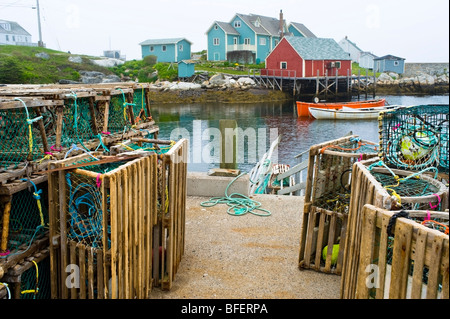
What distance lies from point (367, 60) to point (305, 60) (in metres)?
33.5

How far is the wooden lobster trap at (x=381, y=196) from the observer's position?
3885 mm

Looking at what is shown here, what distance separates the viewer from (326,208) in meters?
6.12

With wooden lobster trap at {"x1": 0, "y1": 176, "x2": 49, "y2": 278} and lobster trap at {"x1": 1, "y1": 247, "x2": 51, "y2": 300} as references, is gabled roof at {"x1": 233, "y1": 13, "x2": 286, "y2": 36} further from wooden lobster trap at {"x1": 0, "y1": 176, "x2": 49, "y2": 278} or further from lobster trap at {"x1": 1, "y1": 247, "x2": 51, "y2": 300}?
lobster trap at {"x1": 1, "y1": 247, "x2": 51, "y2": 300}

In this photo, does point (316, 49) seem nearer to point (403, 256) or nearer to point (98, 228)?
point (98, 228)

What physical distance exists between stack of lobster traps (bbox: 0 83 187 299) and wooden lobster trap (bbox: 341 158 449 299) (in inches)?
85.3

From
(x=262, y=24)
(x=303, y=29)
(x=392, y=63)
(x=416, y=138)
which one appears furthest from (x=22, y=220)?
(x=392, y=63)

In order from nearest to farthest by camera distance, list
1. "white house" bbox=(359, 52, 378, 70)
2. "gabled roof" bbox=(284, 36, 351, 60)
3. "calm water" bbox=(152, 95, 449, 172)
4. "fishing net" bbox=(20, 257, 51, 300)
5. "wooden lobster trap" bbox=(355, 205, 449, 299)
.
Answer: "wooden lobster trap" bbox=(355, 205, 449, 299)
"fishing net" bbox=(20, 257, 51, 300)
"calm water" bbox=(152, 95, 449, 172)
"gabled roof" bbox=(284, 36, 351, 60)
"white house" bbox=(359, 52, 378, 70)

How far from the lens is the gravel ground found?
5.50m

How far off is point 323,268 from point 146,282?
236 cm

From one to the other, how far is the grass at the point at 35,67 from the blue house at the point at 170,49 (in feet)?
31.3

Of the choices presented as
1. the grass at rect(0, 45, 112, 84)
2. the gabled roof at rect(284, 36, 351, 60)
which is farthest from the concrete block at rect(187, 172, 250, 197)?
the gabled roof at rect(284, 36, 351, 60)

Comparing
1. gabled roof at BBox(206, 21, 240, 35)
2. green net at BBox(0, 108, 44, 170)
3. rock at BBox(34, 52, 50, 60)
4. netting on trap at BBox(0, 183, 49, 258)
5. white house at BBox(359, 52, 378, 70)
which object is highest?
gabled roof at BBox(206, 21, 240, 35)

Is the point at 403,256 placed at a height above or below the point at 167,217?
above
